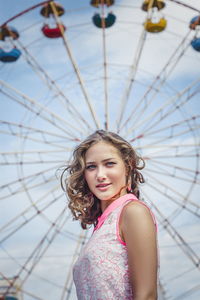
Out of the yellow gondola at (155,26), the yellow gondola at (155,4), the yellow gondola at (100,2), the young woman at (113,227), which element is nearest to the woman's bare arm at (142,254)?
the young woman at (113,227)

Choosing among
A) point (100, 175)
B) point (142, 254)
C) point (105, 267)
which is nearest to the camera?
point (142, 254)

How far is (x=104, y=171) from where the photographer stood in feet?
7.22

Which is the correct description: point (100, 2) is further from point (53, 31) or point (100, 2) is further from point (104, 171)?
point (104, 171)

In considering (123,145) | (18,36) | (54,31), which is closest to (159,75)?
(54,31)

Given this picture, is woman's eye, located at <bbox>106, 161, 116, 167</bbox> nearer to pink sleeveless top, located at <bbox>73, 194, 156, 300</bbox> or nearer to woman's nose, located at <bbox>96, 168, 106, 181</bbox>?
woman's nose, located at <bbox>96, 168, 106, 181</bbox>

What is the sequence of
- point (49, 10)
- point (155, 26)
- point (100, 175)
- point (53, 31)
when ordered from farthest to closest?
point (155, 26) < point (53, 31) < point (49, 10) < point (100, 175)

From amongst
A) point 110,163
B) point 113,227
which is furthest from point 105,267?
point 110,163

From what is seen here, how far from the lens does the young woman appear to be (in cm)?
169

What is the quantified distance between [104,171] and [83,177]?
0.84 ft

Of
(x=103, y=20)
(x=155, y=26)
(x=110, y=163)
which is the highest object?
(x=103, y=20)

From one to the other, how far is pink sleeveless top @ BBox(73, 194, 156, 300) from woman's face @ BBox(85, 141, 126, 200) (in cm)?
24

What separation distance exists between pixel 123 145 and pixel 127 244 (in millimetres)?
715

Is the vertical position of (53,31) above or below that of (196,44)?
above

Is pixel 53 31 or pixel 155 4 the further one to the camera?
pixel 155 4
